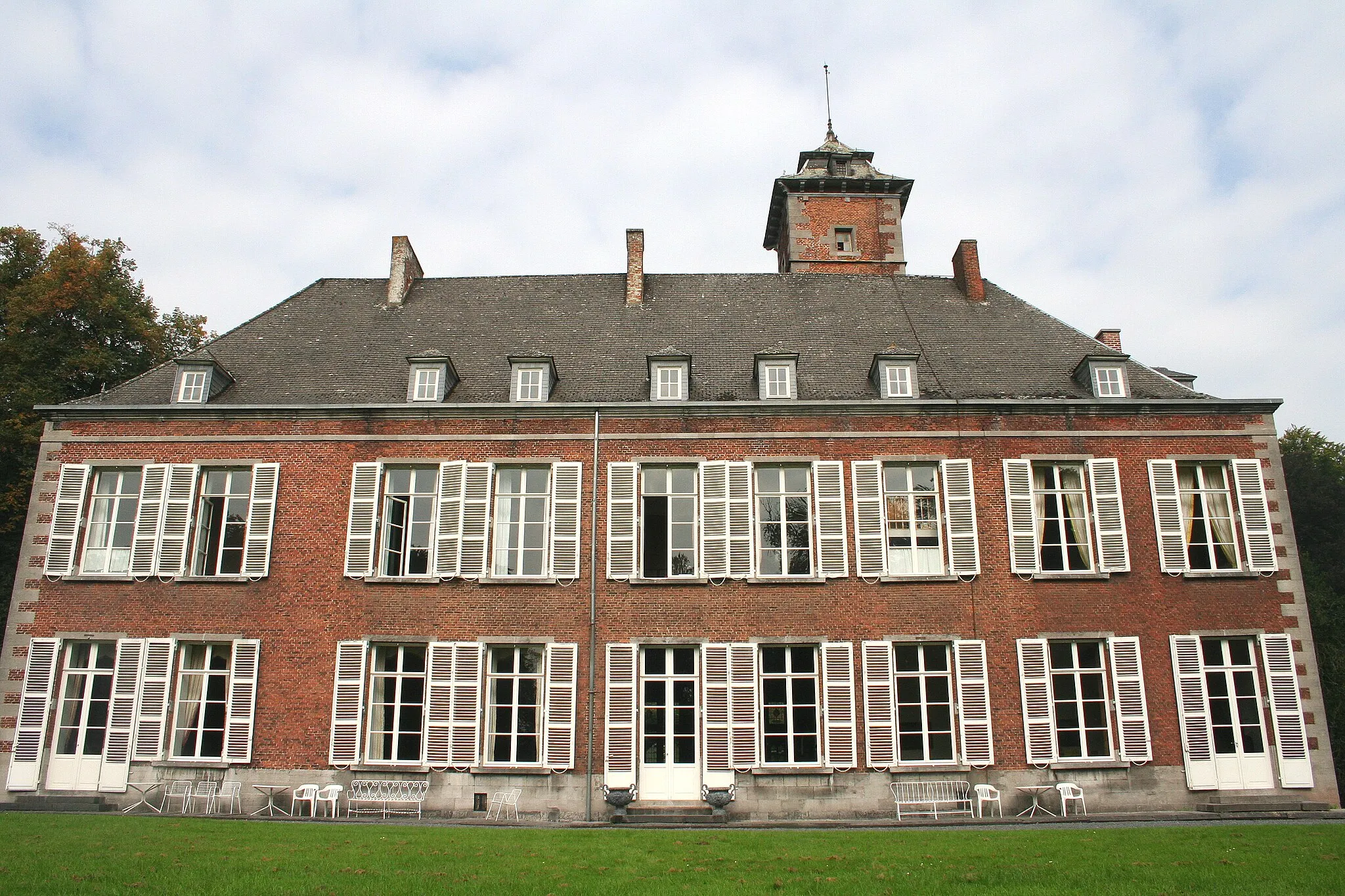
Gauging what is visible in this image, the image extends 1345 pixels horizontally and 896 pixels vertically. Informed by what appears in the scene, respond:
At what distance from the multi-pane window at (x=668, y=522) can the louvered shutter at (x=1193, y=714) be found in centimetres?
870

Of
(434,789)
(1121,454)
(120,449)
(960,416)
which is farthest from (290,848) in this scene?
(1121,454)

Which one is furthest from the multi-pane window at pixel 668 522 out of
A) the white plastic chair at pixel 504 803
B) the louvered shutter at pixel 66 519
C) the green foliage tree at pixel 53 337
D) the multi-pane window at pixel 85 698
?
the green foliage tree at pixel 53 337

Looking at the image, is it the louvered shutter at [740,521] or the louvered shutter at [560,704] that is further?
the louvered shutter at [740,521]

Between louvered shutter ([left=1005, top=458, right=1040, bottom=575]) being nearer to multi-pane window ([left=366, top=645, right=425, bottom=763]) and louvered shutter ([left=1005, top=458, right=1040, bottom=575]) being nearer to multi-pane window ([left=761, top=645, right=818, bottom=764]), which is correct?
multi-pane window ([left=761, top=645, right=818, bottom=764])

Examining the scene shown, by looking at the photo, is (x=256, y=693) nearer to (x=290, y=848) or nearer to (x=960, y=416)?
(x=290, y=848)

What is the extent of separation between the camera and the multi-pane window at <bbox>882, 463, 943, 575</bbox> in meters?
17.9

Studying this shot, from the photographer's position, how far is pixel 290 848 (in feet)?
39.0

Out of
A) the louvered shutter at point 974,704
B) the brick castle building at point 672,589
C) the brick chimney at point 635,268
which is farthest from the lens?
the brick chimney at point 635,268

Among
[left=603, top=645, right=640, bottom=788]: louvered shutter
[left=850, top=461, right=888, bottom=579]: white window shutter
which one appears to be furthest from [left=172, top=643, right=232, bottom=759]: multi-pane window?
[left=850, top=461, right=888, bottom=579]: white window shutter

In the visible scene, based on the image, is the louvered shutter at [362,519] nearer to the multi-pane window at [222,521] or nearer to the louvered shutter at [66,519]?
the multi-pane window at [222,521]

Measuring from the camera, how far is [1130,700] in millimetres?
17047

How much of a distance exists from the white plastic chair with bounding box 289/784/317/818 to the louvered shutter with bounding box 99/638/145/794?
300 cm

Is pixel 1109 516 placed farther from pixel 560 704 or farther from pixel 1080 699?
pixel 560 704

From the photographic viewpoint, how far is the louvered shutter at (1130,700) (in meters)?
16.8
